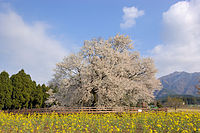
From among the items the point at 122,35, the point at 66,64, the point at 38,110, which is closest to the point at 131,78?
the point at 122,35

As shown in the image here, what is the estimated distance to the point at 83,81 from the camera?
22.7m

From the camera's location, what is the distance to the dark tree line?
31.9 m

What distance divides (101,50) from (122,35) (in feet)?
21.7

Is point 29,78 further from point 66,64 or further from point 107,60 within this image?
point 107,60

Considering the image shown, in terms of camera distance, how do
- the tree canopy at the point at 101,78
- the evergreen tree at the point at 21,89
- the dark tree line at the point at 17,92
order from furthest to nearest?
the evergreen tree at the point at 21,89, the dark tree line at the point at 17,92, the tree canopy at the point at 101,78

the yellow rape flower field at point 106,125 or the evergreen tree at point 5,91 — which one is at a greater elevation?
the evergreen tree at point 5,91

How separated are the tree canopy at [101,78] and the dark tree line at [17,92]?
11.7m

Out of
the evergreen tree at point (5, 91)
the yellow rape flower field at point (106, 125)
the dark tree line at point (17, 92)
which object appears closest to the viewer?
the yellow rape flower field at point (106, 125)

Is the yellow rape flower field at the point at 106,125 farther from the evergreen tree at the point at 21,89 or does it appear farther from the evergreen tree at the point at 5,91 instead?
the evergreen tree at the point at 21,89

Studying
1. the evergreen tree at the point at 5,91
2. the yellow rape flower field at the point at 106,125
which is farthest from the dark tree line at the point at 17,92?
the yellow rape flower field at the point at 106,125

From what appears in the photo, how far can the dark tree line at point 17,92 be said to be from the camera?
31.9 metres

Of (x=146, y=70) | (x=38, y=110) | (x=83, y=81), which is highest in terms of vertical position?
(x=146, y=70)

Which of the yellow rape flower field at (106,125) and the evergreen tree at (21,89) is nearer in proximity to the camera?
the yellow rape flower field at (106,125)

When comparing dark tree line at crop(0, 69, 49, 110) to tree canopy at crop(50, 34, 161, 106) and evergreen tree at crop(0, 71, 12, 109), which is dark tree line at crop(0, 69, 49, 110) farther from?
tree canopy at crop(50, 34, 161, 106)
